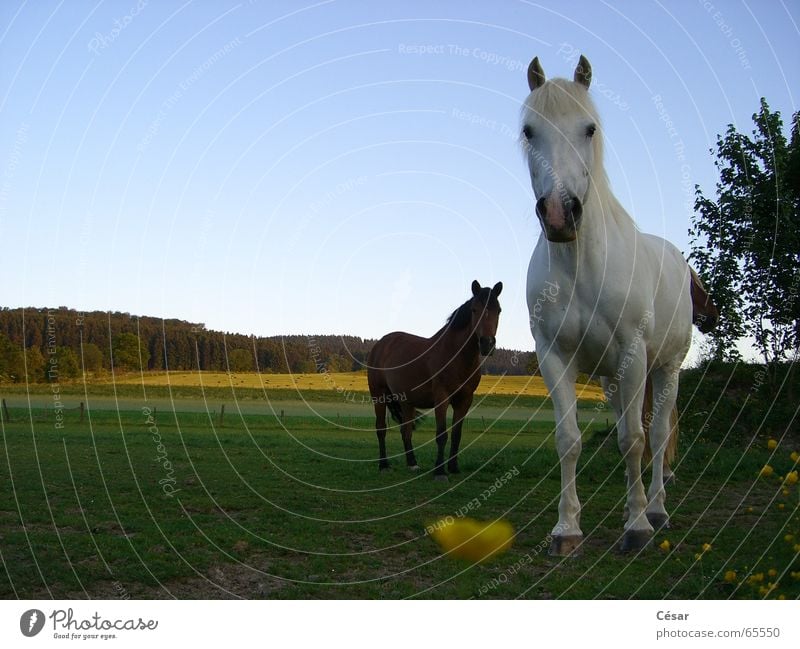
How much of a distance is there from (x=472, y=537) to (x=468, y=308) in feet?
17.9

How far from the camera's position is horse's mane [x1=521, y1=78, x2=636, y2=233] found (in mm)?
5270

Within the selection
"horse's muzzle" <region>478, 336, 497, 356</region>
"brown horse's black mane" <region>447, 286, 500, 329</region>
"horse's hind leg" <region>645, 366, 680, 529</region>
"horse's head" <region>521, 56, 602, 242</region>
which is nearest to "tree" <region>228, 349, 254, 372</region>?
"brown horse's black mane" <region>447, 286, 500, 329</region>

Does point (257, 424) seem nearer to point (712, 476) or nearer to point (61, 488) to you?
point (61, 488)

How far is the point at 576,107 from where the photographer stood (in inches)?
209

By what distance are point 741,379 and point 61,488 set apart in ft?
40.2

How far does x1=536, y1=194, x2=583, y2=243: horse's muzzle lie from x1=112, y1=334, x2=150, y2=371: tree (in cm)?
947

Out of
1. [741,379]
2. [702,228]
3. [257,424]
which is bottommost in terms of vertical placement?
[257,424]

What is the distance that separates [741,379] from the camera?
14297 mm

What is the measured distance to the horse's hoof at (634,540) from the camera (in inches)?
230

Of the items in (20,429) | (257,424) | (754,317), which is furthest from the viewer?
(257,424)

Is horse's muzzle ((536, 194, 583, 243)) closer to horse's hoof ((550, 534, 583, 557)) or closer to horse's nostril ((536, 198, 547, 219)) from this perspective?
horse's nostril ((536, 198, 547, 219))

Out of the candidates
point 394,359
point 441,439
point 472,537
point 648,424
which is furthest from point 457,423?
point 472,537
